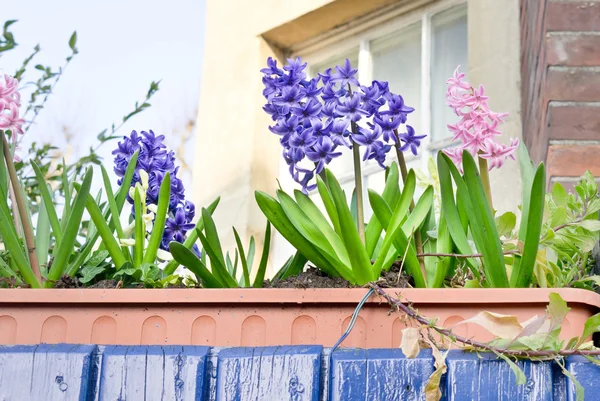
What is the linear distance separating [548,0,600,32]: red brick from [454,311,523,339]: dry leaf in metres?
1.17

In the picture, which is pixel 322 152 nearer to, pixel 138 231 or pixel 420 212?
pixel 420 212

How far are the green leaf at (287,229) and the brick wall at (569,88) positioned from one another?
0.82m

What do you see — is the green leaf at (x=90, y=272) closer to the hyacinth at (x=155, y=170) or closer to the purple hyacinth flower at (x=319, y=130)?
the hyacinth at (x=155, y=170)

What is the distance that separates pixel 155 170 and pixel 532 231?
756mm

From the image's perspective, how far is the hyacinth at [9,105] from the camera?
1.32 m

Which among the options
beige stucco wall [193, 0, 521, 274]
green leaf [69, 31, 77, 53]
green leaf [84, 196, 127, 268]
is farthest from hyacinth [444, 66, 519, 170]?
beige stucco wall [193, 0, 521, 274]

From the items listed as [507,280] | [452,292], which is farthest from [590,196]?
[452,292]

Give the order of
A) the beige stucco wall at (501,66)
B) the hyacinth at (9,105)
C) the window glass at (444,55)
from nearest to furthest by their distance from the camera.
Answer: the hyacinth at (9,105)
the beige stucco wall at (501,66)
the window glass at (444,55)

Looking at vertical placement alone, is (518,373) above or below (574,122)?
below

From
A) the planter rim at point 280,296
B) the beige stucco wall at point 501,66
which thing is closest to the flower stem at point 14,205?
the planter rim at point 280,296

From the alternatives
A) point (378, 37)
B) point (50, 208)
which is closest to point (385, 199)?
point (50, 208)

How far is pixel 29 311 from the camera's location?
1245mm

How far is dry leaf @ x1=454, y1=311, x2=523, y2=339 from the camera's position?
99 centimetres

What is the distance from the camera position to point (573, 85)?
6.29 feet
